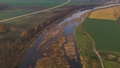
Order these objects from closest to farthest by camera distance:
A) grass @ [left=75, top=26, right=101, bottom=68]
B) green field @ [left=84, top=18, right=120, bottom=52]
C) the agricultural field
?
grass @ [left=75, top=26, right=101, bottom=68], the agricultural field, green field @ [left=84, top=18, right=120, bottom=52]

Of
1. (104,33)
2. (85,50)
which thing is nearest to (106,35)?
(104,33)

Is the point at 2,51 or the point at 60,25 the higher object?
the point at 2,51

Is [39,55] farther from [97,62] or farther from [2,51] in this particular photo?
[97,62]

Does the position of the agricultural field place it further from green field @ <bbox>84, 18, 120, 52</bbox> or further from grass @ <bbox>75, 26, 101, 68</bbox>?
grass @ <bbox>75, 26, 101, 68</bbox>

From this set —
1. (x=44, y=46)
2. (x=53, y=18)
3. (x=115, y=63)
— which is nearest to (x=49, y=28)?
(x=53, y=18)

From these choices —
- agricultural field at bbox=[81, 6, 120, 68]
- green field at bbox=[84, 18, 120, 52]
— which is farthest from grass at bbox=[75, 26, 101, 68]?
green field at bbox=[84, 18, 120, 52]

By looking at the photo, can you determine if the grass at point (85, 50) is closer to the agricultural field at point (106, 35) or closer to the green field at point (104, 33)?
the agricultural field at point (106, 35)
